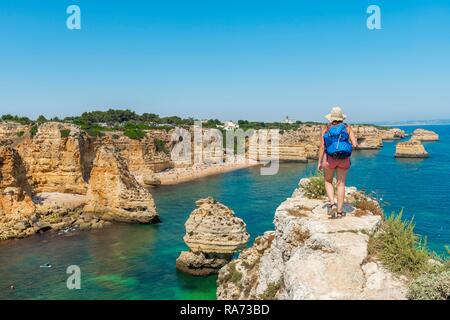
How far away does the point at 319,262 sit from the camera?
695cm

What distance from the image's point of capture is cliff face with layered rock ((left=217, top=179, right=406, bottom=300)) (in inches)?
246

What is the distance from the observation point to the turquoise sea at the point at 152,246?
74.6 feet

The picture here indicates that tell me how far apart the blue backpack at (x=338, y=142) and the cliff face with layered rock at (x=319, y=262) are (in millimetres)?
1416

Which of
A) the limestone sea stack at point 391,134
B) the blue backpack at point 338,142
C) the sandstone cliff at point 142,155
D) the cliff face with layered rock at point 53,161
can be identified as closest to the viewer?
the blue backpack at point 338,142

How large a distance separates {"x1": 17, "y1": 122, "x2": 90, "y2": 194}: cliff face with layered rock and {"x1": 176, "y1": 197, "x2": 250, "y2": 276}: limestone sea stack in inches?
967

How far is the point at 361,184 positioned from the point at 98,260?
41.8 m

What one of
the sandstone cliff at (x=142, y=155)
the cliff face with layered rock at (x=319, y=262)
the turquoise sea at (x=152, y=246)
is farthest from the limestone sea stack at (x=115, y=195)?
the cliff face with layered rock at (x=319, y=262)

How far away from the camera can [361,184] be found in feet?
190

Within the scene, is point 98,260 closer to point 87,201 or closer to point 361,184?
point 87,201

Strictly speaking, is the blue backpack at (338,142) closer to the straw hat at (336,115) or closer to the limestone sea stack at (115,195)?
the straw hat at (336,115)

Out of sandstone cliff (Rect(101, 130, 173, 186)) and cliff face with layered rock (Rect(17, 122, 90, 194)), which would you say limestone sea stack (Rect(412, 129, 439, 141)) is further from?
cliff face with layered rock (Rect(17, 122, 90, 194))

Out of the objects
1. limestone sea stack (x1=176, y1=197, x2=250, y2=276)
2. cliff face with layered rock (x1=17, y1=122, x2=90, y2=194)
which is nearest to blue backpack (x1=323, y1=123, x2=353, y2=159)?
limestone sea stack (x1=176, y1=197, x2=250, y2=276)

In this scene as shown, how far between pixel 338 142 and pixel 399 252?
2493 millimetres
